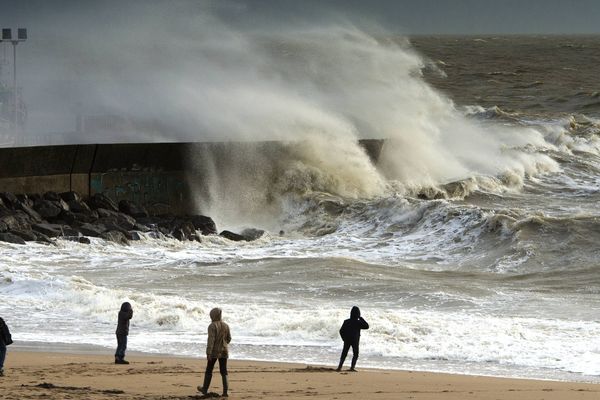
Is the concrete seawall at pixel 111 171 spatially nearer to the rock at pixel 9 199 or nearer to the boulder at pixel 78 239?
the rock at pixel 9 199

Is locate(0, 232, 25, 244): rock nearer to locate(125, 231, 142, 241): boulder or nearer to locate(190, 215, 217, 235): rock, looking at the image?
locate(125, 231, 142, 241): boulder

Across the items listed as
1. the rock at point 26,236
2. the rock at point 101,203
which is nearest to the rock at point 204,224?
the rock at point 101,203

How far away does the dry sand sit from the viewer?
9.01 metres

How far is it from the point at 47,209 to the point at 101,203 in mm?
1201

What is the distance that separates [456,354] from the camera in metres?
11.7

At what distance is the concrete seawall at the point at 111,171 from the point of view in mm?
20094

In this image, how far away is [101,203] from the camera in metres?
20.5

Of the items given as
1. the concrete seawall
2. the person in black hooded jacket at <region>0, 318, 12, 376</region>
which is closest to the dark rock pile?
the concrete seawall

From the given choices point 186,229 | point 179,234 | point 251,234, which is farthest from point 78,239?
point 251,234

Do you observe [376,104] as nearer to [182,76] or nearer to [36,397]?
[182,76]

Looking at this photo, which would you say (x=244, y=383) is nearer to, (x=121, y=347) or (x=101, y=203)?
(x=121, y=347)

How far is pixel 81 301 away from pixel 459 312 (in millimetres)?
4055

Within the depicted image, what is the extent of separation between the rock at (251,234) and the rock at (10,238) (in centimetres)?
381

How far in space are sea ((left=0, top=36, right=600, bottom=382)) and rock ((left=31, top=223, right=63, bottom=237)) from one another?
1.76 feet
